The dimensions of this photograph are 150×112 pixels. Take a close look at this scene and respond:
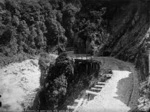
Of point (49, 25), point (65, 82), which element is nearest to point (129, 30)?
point (65, 82)

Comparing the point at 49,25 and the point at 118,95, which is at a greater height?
the point at 49,25

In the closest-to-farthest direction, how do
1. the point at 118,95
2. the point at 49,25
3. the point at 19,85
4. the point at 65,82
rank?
the point at 118,95, the point at 19,85, the point at 65,82, the point at 49,25

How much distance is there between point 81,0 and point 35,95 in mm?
20381

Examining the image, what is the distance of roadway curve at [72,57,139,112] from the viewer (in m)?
14.3

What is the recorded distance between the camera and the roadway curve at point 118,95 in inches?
562

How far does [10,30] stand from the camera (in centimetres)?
2920

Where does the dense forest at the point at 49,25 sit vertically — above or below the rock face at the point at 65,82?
above

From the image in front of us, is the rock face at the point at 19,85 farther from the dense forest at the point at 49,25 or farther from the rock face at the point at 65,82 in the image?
the dense forest at the point at 49,25

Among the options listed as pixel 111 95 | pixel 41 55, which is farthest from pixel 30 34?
pixel 111 95

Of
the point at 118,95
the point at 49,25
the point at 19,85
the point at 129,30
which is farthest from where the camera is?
the point at 49,25

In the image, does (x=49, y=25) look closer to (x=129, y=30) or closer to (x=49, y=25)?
(x=49, y=25)

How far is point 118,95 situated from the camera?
1614cm

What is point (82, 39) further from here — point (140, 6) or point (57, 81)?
point (57, 81)

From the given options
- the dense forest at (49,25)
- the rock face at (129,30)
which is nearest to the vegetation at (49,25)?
the dense forest at (49,25)
